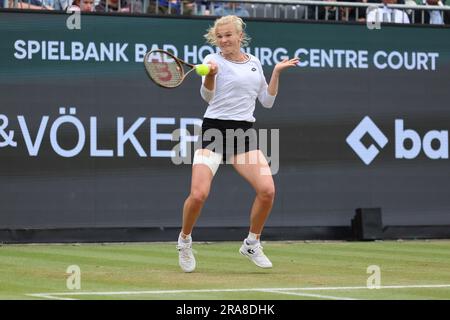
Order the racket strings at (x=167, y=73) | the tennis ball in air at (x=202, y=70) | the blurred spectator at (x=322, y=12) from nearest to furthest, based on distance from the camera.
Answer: the tennis ball in air at (x=202, y=70) < the racket strings at (x=167, y=73) < the blurred spectator at (x=322, y=12)

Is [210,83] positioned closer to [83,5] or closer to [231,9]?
[83,5]

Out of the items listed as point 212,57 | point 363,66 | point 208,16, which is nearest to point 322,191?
point 363,66

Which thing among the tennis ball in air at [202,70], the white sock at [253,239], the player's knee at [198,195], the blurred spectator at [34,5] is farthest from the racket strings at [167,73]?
the blurred spectator at [34,5]

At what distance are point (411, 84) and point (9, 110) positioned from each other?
5.98 m

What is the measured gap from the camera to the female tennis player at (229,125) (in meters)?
11.5

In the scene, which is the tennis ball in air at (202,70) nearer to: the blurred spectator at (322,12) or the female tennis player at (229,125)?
the female tennis player at (229,125)

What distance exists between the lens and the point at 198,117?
16625 millimetres

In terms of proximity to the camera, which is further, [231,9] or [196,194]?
[231,9]

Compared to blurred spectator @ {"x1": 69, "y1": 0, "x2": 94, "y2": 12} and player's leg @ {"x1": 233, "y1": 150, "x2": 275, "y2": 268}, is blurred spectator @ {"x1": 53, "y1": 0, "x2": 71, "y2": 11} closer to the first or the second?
blurred spectator @ {"x1": 69, "y1": 0, "x2": 94, "y2": 12}

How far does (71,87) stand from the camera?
1611 centimetres

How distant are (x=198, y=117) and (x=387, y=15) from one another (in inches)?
140

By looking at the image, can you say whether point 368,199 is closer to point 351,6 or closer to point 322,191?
point 322,191

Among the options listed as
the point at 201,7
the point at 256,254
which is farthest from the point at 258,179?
the point at 201,7
